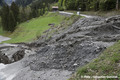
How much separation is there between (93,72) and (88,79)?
83 centimetres

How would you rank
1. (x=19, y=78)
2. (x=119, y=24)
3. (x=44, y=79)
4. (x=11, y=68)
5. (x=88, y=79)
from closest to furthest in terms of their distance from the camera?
(x=88, y=79)
(x=44, y=79)
(x=19, y=78)
(x=11, y=68)
(x=119, y=24)

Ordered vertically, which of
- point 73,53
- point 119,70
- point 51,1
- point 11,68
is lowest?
point 11,68

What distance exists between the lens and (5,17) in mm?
62406

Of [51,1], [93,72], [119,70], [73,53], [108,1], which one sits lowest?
[73,53]

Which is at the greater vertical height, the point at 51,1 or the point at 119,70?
the point at 51,1

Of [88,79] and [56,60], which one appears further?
[56,60]

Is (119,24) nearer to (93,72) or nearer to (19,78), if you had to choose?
(93,72)

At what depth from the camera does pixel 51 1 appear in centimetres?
12462

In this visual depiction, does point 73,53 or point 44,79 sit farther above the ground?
point 73,53

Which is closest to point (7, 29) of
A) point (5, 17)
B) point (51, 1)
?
point (5, 17)

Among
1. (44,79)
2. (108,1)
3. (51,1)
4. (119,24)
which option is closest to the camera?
(44,79)

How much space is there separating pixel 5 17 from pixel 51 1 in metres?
71.9

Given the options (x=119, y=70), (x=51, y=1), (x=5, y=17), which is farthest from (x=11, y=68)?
(x=51, y=1)

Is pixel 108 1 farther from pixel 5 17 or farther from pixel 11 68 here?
pixel 5 17
